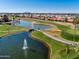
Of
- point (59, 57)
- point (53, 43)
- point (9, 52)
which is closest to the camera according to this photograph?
point (59, 57)

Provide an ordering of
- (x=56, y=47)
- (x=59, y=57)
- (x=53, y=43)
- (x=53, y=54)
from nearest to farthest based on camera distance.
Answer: (x=59, y=57), (x=53, y=54), (x=56, y=47), (x=53, y=43)

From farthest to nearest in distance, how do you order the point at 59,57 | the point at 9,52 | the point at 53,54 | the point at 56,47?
the point at 56,47, the point at 9,52, the point at 53,54, the point at 59,57

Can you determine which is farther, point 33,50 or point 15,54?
point 33,50

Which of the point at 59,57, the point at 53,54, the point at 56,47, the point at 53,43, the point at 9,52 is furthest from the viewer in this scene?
the point at 53,43

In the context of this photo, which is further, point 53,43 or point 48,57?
point 53,43

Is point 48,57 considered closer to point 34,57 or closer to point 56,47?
point 34,57

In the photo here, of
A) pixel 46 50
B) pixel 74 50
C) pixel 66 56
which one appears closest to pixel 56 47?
pixel 46 50

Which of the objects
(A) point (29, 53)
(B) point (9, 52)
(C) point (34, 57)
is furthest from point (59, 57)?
(B) point (9, 52)

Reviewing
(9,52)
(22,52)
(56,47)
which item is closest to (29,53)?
(22,52)

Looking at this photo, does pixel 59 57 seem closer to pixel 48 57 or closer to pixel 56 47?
pixel 48 57
